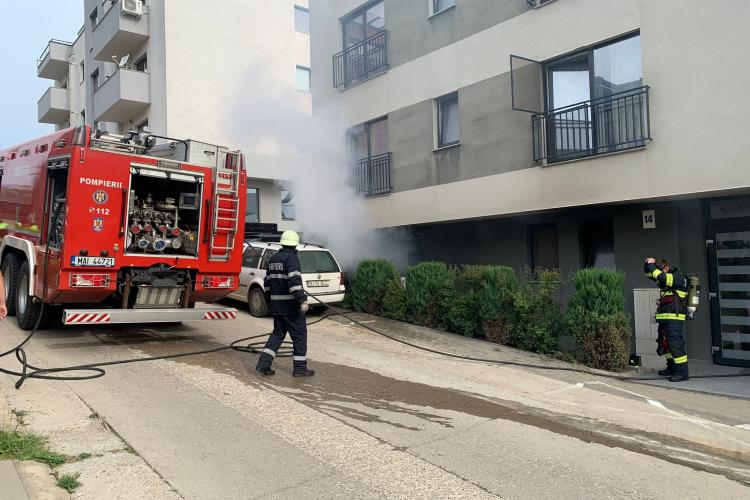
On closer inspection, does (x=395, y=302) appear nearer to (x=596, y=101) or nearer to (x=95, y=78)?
(x=596, y=101)

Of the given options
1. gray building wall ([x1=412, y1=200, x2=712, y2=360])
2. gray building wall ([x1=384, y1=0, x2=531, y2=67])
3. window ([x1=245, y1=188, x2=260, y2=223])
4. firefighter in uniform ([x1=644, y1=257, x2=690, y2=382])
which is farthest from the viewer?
window ([x1=245, y1=188, x2=260, y2=223])

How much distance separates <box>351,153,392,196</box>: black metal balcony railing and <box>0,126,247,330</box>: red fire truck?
16.7 ft

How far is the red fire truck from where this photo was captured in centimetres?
716

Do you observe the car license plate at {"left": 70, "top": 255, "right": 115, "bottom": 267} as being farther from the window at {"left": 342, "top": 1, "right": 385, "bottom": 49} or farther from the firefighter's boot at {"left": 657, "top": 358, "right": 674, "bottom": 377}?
the window at {"left": 342, "top": 1, "right": 385, "bottom": 49}

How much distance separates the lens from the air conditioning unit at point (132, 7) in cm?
1948

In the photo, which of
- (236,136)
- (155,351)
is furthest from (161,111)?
(155,351)

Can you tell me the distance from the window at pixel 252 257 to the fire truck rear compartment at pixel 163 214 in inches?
146

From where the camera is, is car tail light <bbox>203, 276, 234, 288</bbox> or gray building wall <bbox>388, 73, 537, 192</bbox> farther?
gray building wall <bbox>388, 73, 537, 192</bbox>

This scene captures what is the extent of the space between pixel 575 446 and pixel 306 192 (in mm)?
10094

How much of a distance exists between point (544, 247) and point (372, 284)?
3.60 metres

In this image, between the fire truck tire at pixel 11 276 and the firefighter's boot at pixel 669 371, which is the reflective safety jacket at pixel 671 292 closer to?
the firefighter's boot at pixel 669 371

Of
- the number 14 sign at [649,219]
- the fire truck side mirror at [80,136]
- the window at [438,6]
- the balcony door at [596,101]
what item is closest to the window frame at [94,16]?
the window at [438,6]

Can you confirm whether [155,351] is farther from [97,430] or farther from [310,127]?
[310,127]

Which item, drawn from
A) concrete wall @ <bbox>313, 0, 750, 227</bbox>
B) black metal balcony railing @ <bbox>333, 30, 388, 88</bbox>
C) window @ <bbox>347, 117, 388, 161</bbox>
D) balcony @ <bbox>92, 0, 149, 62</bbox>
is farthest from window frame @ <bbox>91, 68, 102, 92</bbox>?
concrete wall @ <bbox>313, 0, 750, 227</bbox>
